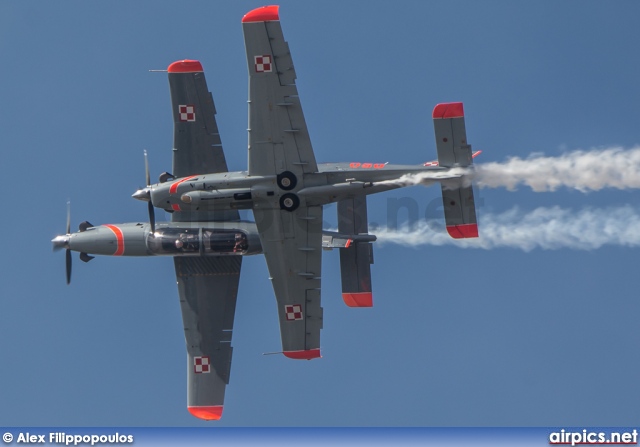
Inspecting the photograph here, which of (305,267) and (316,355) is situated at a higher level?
(305,267)

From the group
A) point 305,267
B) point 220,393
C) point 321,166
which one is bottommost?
point 220,393

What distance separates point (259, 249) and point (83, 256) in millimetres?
6865

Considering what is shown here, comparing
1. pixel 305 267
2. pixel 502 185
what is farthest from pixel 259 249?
pixel 502 185

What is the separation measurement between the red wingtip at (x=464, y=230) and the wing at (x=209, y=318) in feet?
30.4

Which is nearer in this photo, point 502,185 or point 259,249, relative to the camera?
point 502,185

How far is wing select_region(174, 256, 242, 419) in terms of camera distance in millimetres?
49000

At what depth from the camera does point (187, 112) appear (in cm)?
4778

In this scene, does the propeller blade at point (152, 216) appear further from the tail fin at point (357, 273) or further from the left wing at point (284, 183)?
the tail fin at point (357, 273)

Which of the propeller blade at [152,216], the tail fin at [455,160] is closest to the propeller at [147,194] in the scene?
the propeller blade at [152,216]

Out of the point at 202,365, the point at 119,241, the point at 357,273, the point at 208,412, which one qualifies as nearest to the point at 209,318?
the point at 202,365

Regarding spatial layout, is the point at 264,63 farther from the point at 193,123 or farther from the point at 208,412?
the point at 208,412

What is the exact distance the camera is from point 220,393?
48.9 meters

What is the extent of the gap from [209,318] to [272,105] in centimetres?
973

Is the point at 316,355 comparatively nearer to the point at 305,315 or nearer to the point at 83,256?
the point at 305,315
